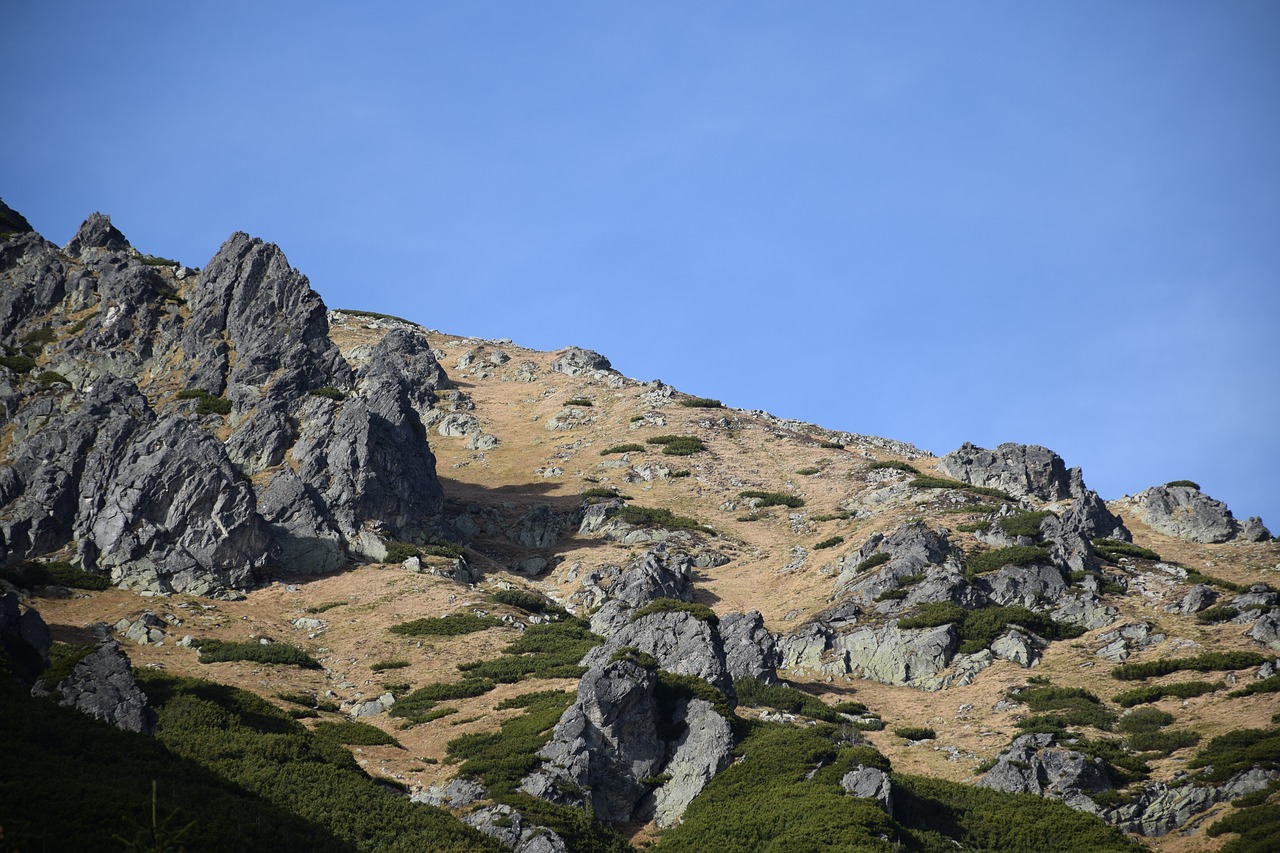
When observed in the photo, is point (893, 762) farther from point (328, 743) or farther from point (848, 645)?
point (328, 743)

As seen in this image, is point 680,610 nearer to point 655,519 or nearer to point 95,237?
point 655,519

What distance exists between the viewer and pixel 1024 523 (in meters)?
63.4

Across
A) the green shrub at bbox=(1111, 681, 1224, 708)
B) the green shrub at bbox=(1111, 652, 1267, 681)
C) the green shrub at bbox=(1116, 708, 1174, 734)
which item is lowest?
the green shrub at bbox=(1116, 708, 1174, 734)

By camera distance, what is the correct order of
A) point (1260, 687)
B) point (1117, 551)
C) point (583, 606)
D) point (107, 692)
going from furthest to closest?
point (1117, 551)
point (583, 606)
point (1260, 687)
point (107, 692)

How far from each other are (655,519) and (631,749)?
3997cm

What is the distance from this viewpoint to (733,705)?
42.6 meters

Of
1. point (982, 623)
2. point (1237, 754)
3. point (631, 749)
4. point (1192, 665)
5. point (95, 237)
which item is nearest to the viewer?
point (1237, 754)

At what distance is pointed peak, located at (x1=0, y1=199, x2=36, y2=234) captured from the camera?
99938mm

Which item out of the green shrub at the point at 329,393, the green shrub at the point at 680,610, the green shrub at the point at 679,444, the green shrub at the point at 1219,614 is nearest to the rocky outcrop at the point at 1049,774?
the green shrub at the point at 680,610

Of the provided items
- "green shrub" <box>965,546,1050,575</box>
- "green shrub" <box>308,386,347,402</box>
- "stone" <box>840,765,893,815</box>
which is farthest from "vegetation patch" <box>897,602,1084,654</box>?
"green shrub" <box>308,386,347,402</box>

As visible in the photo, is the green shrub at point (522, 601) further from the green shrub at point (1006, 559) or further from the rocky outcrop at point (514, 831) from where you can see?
the rocky outcrop at point (514, 831)

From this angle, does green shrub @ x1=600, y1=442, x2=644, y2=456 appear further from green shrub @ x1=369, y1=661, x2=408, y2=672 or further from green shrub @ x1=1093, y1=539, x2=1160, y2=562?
green shrub @ x1=369, y1=661, x2=408, y2=672

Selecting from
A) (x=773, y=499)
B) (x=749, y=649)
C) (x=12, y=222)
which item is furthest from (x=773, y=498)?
(x=12, y=222)

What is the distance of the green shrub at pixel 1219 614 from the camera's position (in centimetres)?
5141
